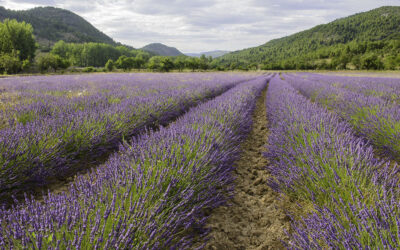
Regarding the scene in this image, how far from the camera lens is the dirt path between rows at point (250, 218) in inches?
61.6

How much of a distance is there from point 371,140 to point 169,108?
3.81m

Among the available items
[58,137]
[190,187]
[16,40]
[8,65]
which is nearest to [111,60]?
[16,40]

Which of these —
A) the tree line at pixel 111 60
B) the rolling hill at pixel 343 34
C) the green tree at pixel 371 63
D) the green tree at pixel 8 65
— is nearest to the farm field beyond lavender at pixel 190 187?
the green tree at pixel 8 65

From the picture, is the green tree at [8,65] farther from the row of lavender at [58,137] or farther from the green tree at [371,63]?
the green tree at [371,63]

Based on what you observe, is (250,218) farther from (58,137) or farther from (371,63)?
(371,63)

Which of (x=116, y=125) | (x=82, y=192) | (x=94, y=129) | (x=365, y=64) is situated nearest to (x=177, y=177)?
(x=82, y=192)

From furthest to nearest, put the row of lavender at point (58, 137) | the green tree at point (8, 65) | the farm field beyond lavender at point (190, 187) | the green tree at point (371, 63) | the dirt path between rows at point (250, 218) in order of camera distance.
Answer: the green tree at point (371, 63) → the green tree at point (8, 65) → the row of lavender at point (58, 137) → the dirt path between rows at point (250, 218) → the farm field beyond lavender at point (190, 187)

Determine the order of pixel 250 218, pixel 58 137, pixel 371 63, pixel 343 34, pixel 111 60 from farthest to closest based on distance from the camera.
→ pixel 343 34
pixel 111 60
pixel 371 63
pixel 58 137
pixel 250 218

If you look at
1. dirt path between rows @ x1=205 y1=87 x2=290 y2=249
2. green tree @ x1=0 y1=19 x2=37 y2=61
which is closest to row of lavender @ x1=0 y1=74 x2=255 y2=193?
dirt path between rows @ x1=205 y1=87 x2=290 y2=249

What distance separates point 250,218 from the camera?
184 centimetres

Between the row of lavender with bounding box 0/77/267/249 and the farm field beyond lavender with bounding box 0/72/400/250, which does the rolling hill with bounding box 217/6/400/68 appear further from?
the row of lavender with bounding box 0/77/267/249

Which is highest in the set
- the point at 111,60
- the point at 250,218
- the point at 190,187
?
the point at 111,60

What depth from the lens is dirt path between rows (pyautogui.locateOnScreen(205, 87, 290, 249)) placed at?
1.56 meters

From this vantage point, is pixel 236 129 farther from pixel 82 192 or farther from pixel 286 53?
pixel 286 53
